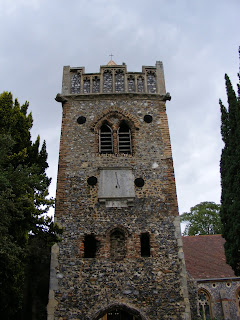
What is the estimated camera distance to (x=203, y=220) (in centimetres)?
2977

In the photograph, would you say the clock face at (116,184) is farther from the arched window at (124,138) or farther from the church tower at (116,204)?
the arched window at (124,138)

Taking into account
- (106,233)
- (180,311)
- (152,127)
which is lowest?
(180,311)

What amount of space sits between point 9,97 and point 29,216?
519 cm

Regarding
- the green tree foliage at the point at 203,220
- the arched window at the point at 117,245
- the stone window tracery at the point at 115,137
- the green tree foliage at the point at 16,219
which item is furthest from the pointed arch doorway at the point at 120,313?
the green tree foliage at the point at 203,220

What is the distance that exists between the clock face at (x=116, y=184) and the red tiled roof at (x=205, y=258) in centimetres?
958

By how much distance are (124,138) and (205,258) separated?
1138cm

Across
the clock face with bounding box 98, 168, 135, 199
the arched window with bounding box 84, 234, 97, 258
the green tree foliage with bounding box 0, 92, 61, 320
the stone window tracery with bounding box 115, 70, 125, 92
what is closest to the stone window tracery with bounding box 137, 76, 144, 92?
the stone window tracery with bounding box 115, 70, 125, 92

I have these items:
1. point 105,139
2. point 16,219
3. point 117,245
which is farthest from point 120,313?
point 16,219

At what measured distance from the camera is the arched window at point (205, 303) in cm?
1855

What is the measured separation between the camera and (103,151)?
13594mm

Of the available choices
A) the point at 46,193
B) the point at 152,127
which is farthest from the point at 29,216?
the point at 152,127

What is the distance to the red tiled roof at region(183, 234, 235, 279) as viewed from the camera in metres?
19.4

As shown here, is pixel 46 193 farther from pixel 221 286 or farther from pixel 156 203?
pixel 221 286

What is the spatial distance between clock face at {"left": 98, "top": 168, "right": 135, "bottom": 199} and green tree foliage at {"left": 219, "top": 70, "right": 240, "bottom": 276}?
4.01 meters
